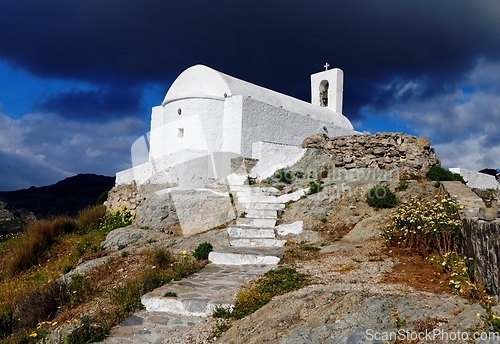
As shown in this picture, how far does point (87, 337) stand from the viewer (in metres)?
5.01

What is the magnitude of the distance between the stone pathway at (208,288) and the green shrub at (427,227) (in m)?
2.41

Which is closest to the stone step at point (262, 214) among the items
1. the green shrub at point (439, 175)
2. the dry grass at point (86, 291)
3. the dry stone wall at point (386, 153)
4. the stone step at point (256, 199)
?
the stone step at point (256, 199)

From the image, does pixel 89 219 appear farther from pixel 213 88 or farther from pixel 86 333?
pixel 86 333

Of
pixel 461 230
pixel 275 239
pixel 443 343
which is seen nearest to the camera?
pixel 443 343

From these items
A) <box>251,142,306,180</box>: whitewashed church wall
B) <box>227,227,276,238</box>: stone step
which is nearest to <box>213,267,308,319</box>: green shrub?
<box>227,227,276,238</box>: stone step

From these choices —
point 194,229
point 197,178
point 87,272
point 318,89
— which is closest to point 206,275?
point 87,272

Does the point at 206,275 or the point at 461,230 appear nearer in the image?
the point at 461,230

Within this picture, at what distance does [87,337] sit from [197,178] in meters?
11.7

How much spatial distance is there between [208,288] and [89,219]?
951 centimetres

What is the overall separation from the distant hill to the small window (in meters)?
15.2

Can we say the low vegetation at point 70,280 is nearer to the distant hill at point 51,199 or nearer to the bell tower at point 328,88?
the distant hill at point 51,199

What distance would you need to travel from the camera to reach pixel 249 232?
10.8m

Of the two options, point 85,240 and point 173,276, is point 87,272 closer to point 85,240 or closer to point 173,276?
point 173,276

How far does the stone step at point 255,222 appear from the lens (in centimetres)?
1139
